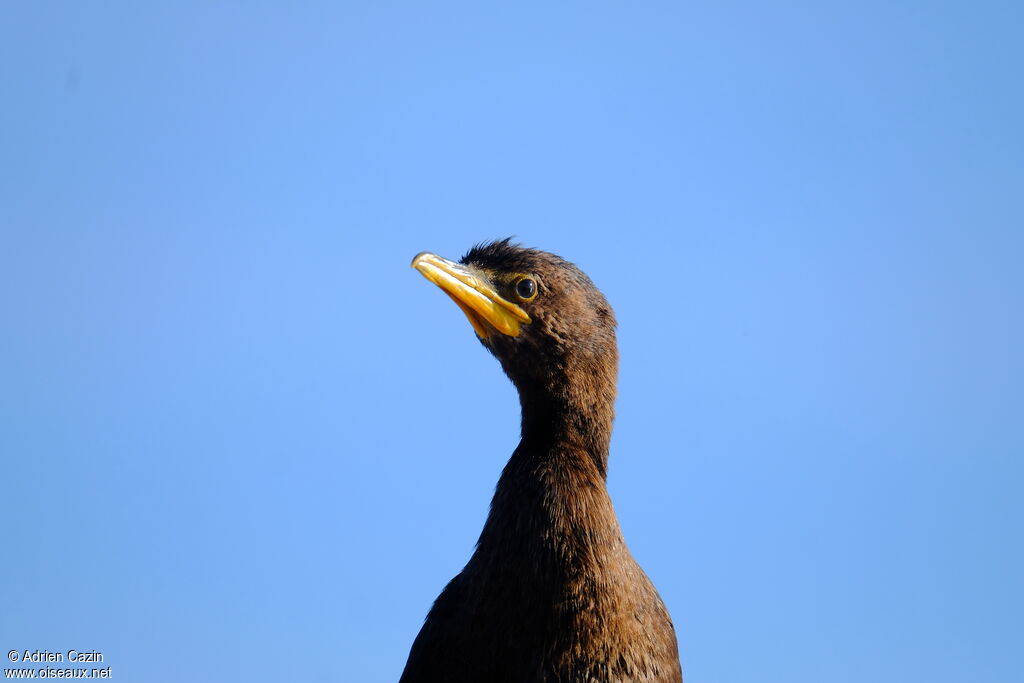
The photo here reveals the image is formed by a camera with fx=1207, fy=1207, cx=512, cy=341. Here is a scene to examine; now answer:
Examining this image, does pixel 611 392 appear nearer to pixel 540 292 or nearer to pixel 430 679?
pixel 540 292

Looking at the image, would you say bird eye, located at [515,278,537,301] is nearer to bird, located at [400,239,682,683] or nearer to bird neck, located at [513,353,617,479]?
bird, located at [400,239,682,683]

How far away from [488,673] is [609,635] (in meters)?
0.65

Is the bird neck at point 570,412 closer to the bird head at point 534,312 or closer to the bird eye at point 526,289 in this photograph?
the bird head at point 534,312

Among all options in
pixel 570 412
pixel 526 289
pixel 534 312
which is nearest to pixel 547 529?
pixel 570 412

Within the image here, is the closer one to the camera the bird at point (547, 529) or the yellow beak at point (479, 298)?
the bird at point (547, 529)

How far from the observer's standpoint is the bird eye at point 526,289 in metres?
6.66

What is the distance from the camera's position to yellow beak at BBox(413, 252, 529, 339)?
6613mm

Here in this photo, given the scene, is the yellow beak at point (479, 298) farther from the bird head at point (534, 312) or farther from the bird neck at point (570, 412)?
the bird neck at point (570, 412)

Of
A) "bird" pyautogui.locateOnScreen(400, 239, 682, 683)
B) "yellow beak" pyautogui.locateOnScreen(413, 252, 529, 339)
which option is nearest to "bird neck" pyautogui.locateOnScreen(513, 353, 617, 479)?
"bird" pyautogui.locateOnScreen(400, 239, 682, 683)

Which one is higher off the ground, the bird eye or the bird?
the bird eye

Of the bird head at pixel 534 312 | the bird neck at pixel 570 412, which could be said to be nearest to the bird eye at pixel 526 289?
the bird head at pixel 534 312

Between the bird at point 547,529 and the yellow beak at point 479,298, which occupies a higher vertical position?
the yellow beak at point 479,298

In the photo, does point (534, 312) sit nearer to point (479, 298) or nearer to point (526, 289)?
point (526, 289)

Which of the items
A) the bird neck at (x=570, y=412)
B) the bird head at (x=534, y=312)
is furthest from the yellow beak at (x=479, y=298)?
the bird neck at (x=570, y=412)
